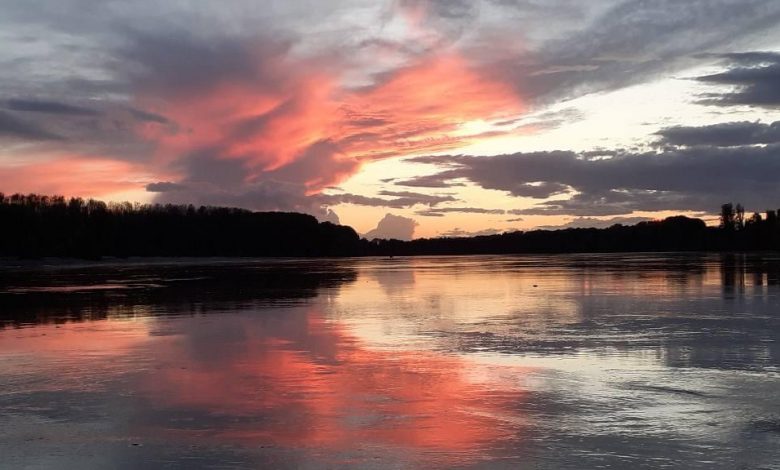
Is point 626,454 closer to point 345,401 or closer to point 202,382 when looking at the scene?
point 345,401

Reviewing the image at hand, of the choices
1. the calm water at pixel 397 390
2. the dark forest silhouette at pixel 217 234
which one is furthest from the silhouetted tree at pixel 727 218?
the calm water at pixel 397 390

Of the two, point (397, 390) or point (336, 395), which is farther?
point (397, 390)

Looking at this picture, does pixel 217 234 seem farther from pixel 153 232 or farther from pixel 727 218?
pixel 727 218

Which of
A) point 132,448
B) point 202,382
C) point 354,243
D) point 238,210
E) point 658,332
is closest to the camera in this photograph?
point 132,448

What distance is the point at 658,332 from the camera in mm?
→ 14781

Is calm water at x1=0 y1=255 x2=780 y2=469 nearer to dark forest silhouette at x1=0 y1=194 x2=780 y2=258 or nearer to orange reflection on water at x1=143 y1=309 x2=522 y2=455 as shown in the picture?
orange reflection on water at x1=143 y1=309 x2=522 y2=455

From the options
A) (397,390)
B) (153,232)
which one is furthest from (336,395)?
(153,232)

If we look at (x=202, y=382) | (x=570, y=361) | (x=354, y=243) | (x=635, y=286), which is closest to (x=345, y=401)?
(x=202, y=382)

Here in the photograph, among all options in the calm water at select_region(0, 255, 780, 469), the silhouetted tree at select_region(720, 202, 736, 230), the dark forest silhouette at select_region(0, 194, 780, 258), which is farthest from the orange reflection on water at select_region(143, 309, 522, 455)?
the silhouetted tree at select_region(720, 202, 736, 230)

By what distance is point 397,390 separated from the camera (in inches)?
373

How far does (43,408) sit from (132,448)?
2.36 meters

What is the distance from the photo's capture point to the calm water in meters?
6.62

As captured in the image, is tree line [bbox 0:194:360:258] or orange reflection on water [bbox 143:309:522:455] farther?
tree line [bbox 0:194:360:258]

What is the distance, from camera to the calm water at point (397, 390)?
662cm
